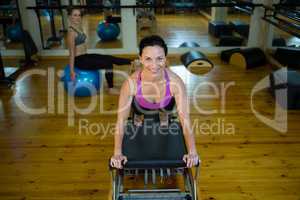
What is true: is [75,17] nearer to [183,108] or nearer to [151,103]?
[151,103]

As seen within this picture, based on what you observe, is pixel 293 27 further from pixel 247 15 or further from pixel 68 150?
pixel 68 150

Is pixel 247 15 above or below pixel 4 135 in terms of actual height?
above

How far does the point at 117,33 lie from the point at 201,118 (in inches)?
96.2

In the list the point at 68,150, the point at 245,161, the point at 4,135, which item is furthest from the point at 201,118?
the point at 4,135

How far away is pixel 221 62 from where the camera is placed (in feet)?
12.8

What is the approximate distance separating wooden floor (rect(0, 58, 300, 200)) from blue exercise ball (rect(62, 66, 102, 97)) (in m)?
0.10

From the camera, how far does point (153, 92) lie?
145 centimetres

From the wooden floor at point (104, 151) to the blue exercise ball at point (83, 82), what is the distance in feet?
0.34

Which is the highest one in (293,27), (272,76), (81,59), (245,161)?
(293,27)

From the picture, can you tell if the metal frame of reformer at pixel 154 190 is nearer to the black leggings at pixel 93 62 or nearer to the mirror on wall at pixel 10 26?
the black leggings at pixel 93 62

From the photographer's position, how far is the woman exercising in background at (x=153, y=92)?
1.23m

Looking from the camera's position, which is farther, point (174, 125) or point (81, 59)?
point (81, 59)

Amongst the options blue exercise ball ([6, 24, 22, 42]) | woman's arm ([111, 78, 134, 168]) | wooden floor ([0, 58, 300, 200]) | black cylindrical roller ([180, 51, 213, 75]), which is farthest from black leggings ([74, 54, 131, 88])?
blue exercise ball ([6, 24, 22, 42])

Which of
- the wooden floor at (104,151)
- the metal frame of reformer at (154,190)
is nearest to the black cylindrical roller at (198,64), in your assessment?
the wooden floor at (104,151)
